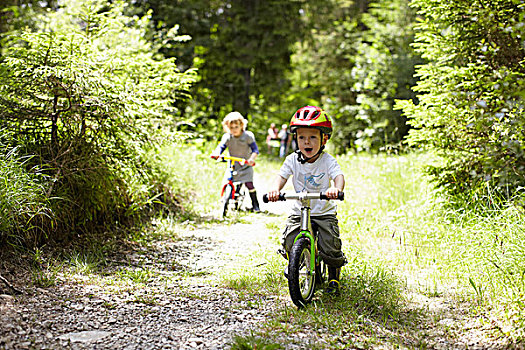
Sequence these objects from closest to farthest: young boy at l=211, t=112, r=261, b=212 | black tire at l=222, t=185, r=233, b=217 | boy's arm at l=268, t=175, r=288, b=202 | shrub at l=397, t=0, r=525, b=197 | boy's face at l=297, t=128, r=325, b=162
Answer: boy's arm at l=268, t=175, r=288, b=202, boy's face at l=297, t=128, r=325, b=162, shrub at l=397, t=0, r=525, b=197, black tire at l=222, t=185, r=233, b=217, young boy at l=211, t=112, r=261, b=212

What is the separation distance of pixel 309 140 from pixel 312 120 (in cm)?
20

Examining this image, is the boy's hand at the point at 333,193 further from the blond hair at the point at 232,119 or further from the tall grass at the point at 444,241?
the blond hair at the point at 232,119

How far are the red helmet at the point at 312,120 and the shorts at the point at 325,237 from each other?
822 mm

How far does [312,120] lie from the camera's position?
4.36 meters

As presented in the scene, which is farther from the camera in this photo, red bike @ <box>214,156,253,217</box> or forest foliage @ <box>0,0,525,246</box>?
red bike @ <box>214,156,253,217</box>

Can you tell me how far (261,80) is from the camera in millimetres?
18109

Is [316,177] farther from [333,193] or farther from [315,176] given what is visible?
[333,193]

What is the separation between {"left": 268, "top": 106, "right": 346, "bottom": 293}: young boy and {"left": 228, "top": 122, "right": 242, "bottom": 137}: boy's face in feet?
13.5

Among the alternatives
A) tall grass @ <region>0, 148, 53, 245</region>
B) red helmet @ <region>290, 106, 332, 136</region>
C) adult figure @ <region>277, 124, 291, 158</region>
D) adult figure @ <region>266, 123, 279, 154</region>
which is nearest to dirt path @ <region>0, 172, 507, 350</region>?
tall grass @ <region>0, 148, 53, 245</region>

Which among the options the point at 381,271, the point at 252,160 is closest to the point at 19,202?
the point at 381,271

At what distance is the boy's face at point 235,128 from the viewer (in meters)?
8.62

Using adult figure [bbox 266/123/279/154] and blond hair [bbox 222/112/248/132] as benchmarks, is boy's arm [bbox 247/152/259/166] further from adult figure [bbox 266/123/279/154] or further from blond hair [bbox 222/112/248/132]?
adult figure [bbox 266/123/279/154]

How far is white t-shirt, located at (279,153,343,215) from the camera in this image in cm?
450

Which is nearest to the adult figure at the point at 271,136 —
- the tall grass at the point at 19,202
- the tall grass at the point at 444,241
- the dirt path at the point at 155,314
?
→ the tall grass at the point at 444,241
